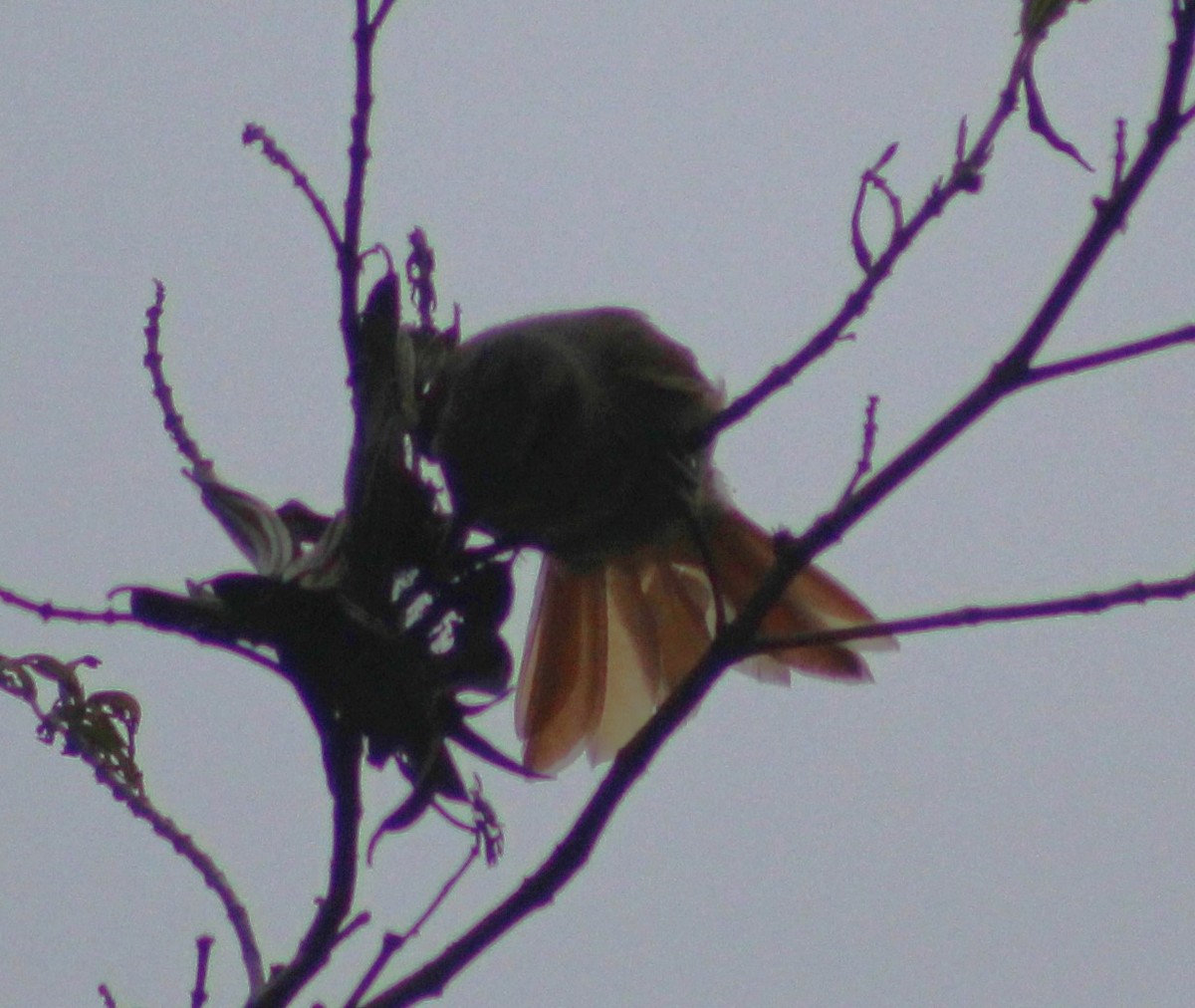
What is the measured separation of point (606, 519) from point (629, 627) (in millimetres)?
401

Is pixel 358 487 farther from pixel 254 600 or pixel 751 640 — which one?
pixel 751 640

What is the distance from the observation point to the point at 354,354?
2.20 meters

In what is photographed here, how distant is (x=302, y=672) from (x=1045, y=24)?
121 cm

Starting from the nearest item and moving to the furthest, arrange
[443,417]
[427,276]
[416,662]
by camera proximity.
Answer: [416,662] → [427,276] → [443,417]

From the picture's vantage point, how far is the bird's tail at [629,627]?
4109 millimetres

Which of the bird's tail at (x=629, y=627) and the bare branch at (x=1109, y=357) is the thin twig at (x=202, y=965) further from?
the bird's tail at (x=629, y=627)

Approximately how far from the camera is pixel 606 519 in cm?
408

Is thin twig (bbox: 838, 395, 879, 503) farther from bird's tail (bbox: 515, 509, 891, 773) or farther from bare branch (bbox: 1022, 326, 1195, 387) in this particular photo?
bird's tail (bbox: 515, 509, 891, 773)

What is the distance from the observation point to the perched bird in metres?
3.74

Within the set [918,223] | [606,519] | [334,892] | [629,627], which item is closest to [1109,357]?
[918,223]

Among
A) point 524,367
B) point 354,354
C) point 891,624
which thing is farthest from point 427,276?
point 524,367

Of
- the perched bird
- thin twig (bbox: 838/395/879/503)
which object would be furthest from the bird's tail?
thin twig (bbox: 838/395/879/503)

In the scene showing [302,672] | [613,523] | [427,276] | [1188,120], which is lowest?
[302,672]

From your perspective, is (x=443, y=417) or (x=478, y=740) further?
(x=443, y=417)
